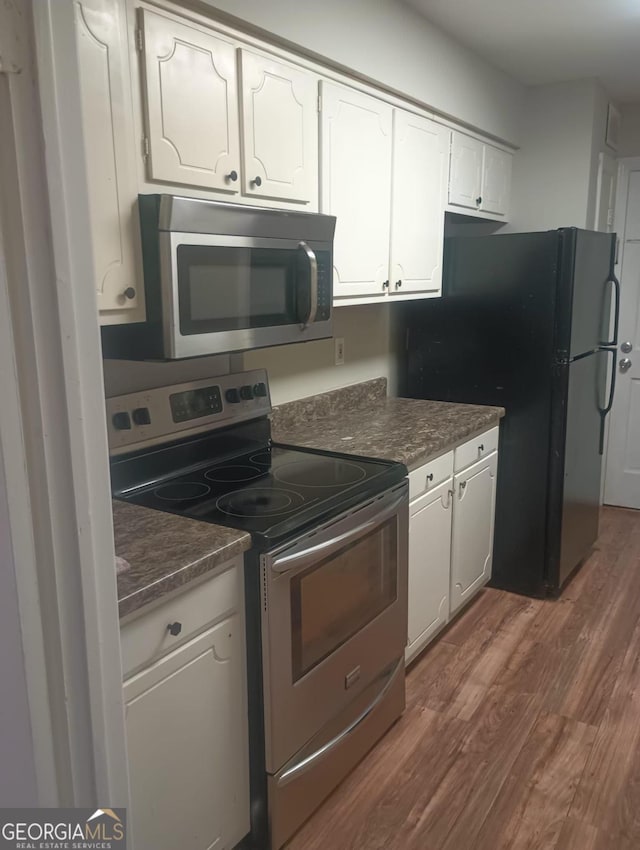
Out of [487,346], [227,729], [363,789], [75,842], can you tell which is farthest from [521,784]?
[487,346]

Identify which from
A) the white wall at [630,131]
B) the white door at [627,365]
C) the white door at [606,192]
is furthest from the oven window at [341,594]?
the white wall at [630,131]

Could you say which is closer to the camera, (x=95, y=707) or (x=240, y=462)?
(x=95, y=707)

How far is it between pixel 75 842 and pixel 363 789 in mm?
1311

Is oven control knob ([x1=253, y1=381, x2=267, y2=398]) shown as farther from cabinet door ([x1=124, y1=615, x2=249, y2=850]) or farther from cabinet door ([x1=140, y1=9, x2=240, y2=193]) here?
cabinet door ([x1=124, y1=615, x2=249, y2=850])

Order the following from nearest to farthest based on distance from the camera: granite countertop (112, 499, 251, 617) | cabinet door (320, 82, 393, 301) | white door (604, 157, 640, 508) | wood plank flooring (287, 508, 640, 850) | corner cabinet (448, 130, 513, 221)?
granite countertop (112, 499, 251, 617) → wood plank flooring (287, 508, 640, 850) → cabinet door (320, 82, 393, 301) → corner cabinet (448, 130, 513, 221) → white door (604, 157, 640, 508)

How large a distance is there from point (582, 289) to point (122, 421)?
6.73 ft

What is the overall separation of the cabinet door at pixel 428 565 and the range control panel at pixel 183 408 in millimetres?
670

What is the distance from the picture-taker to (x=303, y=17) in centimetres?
193

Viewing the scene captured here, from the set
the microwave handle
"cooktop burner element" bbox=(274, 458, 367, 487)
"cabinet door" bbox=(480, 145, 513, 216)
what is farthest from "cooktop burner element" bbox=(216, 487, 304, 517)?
"cabinet door" bbox=(480, 145, 513, 216)

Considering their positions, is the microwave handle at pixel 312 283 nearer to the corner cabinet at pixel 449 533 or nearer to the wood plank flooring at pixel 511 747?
the corner cabinet at pixel 449 533

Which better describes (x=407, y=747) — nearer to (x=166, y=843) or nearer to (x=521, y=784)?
(x=521, y=784)

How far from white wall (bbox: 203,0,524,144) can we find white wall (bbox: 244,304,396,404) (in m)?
0.92

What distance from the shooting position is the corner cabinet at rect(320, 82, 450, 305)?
2.20m

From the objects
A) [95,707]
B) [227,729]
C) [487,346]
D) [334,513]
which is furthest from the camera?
[487,346]
